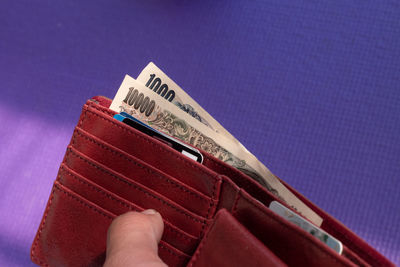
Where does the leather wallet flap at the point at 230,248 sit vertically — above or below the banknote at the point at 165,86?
below

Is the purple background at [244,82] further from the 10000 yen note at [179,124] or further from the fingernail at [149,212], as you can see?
the fingernail at [149,212]

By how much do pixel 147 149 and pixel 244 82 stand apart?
0.50m

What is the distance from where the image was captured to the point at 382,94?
91 centimetres

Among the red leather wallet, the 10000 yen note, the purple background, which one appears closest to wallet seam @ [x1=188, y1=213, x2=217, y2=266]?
the red leather wallet

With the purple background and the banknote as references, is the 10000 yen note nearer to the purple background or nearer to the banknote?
the banknote

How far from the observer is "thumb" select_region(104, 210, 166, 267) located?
487 millimetres

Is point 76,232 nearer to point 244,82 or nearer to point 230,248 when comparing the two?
point 230,248

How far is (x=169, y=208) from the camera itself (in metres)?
0.55

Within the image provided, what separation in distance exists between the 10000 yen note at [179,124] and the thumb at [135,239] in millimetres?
163

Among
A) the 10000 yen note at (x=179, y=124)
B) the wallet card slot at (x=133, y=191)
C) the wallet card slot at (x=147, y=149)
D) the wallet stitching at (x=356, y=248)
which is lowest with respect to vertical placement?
the wallet card slot at (x=133, y=191)

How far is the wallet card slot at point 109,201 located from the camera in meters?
0.55

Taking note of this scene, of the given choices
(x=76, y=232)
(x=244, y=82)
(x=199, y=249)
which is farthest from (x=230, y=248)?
(x=244, y=82)

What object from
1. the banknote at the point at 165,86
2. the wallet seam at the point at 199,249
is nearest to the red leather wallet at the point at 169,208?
the wallet seam at the point at 199,249

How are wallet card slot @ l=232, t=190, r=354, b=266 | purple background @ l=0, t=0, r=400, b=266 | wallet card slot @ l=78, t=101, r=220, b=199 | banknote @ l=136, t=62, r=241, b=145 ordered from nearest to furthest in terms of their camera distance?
wallet card slot @ l=232, t=190, r=354, b=266
wallet card slot @ l=78, t=101, r=220, b=199
banknote @ l=136, t=62, r=241, b=145
purple background @ l=0, t=0, r=400, b=266
